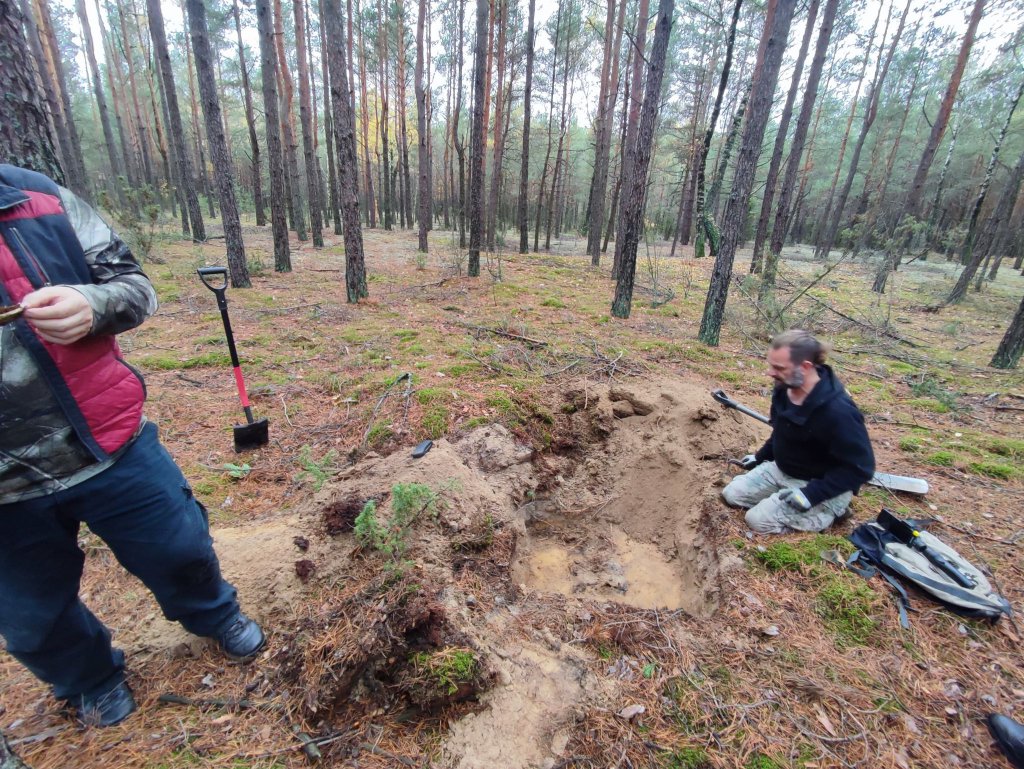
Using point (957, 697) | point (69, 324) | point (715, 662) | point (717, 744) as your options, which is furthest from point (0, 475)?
point (957, 697)

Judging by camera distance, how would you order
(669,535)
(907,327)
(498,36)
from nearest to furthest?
1. (669,535)
2. (907,327)
3. (498,36)

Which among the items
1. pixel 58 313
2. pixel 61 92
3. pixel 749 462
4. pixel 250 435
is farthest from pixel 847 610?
pixel 61 92

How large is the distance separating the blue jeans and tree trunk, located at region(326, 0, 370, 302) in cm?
722

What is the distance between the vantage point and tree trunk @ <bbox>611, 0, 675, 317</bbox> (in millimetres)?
7021

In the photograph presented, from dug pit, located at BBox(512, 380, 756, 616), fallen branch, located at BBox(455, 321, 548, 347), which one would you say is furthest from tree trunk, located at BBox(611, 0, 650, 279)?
dug pit, located at BBox(512, 380, 756, 616)

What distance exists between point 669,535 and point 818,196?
4475 cm

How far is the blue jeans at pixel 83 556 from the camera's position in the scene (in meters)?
1.53

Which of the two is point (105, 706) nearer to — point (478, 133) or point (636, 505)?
point (636, 505)

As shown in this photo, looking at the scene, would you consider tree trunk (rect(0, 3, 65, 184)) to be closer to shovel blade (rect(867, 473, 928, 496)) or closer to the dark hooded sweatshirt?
the dark hooded sweatshirt

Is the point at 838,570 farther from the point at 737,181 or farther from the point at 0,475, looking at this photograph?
the point at 737,181

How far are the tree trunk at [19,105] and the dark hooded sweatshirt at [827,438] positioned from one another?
4745 mm

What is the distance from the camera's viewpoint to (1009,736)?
1912 millimetres

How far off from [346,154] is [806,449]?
836cm

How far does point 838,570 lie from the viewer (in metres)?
2.79
